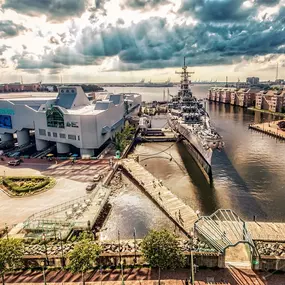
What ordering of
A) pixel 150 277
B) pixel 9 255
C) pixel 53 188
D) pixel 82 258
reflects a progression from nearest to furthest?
pixel 82 258 → pixel 9 255 → pixel 150 277 → pixel 53 188

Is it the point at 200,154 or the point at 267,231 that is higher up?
the point at 200,154

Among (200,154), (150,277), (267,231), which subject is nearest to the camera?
(150,277)

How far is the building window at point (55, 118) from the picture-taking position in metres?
54.6

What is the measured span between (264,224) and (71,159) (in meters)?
37.1

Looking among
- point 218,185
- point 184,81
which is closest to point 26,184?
point 218,185

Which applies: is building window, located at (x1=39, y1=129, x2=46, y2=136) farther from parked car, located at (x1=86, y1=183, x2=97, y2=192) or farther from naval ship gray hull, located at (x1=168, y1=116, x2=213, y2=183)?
naval ship gray hull, located at (x1=168, y1=116, x2=213, y2=183)

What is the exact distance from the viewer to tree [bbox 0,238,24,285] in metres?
19.0

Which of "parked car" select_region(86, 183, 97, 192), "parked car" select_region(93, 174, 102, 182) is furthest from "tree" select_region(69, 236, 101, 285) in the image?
"parked car" select_region(93, 174, 102, 182)

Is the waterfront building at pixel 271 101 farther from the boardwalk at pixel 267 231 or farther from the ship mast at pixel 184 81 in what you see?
the boardwalk at pixel 267 231

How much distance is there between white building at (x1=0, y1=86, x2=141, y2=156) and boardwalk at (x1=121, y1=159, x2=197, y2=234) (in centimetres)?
1188

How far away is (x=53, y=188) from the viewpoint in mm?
38031

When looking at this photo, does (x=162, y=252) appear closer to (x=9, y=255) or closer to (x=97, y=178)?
(x=9, y=255)

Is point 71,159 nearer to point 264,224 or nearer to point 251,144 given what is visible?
point 264,224

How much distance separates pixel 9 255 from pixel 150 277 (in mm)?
11211
